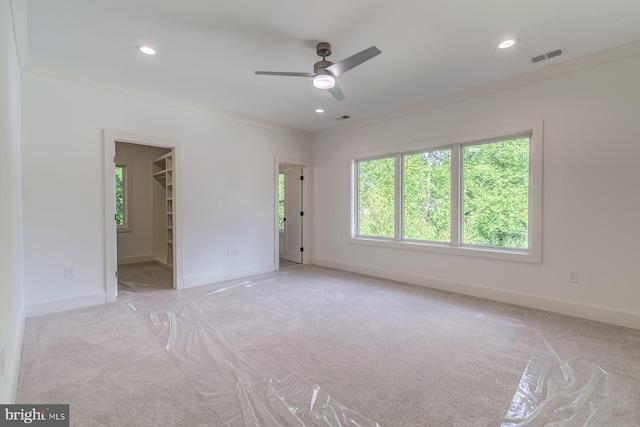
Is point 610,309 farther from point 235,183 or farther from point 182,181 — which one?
point 182,181

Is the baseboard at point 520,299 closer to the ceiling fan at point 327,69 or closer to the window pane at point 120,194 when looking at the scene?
the ceiling fan at point 327,69

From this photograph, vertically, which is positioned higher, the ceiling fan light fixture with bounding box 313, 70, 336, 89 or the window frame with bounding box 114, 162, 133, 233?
the ceiling fan light fixture with bounding box 313, 70, 336, 89

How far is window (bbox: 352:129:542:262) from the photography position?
3.67m

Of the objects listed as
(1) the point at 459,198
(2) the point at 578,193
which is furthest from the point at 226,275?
(2) the point at 578,193

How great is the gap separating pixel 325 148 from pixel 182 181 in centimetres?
277

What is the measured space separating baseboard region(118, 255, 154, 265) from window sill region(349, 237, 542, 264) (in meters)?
4.69

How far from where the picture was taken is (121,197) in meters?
6.37

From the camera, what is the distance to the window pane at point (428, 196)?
441 centimetres

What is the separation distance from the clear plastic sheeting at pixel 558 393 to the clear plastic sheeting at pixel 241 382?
0.95 m

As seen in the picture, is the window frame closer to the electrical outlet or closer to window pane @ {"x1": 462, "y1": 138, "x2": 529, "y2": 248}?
the electrical outlet

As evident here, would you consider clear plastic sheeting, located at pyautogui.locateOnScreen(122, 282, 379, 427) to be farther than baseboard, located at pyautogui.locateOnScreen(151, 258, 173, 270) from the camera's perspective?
No
